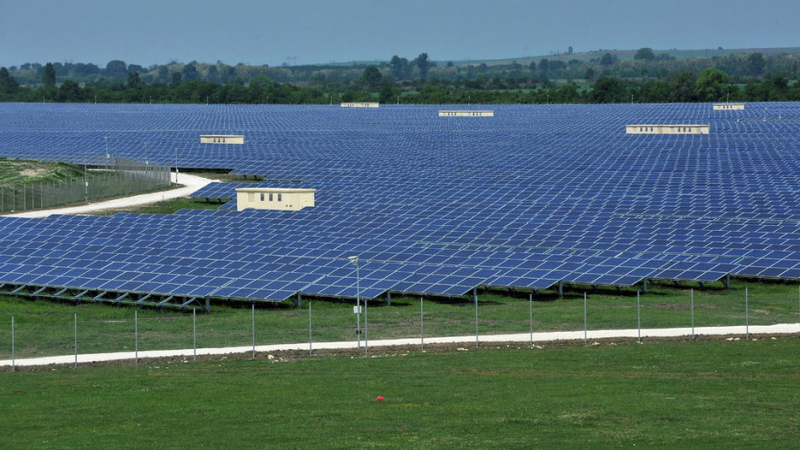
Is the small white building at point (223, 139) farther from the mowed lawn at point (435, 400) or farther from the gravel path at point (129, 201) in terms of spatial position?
the mowed lawn at point (435, 400)

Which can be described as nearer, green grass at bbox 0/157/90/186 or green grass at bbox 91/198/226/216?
green grass at bbox 91/198/226/216

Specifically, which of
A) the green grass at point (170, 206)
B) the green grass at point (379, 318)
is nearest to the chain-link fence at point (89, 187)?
the green grass at point (170, 206)

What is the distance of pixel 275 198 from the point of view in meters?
84.9

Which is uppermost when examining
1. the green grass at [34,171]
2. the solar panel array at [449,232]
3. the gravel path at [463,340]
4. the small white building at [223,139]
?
the small white building at [223,139]

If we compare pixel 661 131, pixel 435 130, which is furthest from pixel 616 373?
A: pixel 435 130

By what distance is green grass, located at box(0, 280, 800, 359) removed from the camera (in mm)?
49188

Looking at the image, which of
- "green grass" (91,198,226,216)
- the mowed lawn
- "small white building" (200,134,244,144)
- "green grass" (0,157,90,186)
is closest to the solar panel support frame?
the mowed lawn

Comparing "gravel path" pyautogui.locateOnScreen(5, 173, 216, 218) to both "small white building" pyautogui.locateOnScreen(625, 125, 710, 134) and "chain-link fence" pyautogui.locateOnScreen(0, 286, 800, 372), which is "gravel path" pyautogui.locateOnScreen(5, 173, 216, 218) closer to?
"chain-link fence" pyautogui.locateOnScreen(0, 286, 800, 372)

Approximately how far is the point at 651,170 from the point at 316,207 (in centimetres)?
4324

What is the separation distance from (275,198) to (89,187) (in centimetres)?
2836

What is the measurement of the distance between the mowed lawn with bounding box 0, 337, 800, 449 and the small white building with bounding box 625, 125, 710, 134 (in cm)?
12069

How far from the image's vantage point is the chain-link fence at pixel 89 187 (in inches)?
3799

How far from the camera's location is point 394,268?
201 feet

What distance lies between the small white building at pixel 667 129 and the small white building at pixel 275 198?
91680 mm
